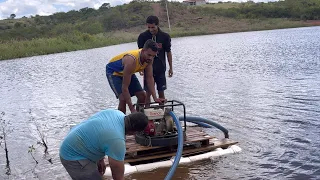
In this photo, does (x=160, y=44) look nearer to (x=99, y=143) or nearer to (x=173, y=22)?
(x=99, y=143)

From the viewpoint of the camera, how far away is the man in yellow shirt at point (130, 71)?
586cm

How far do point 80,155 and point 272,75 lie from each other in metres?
12.7

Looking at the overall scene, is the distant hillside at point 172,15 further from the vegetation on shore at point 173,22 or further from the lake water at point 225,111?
the lake water at point 225,111

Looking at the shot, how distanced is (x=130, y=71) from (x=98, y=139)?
2403 millimetres

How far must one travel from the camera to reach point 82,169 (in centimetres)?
397

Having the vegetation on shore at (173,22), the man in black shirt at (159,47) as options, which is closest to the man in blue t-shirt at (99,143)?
the man in black shirt at (159,47)

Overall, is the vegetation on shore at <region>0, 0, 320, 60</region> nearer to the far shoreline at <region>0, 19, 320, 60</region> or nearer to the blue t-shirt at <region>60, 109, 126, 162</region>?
the far shoreline at <region>0, 19, 320, 60</region>

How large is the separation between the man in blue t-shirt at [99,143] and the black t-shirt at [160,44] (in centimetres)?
393

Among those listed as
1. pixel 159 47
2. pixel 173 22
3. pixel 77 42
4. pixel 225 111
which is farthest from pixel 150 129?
pixel 173 22

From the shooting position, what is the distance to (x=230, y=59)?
74.2 ft

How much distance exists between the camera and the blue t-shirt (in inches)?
148

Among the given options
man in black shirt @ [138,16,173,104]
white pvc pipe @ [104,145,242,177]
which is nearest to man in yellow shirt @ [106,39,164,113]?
man in black shirt @ [138,16,173,104]

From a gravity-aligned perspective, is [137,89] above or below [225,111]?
above

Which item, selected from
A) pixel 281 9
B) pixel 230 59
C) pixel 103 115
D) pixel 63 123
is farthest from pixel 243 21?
pixel 103 115
